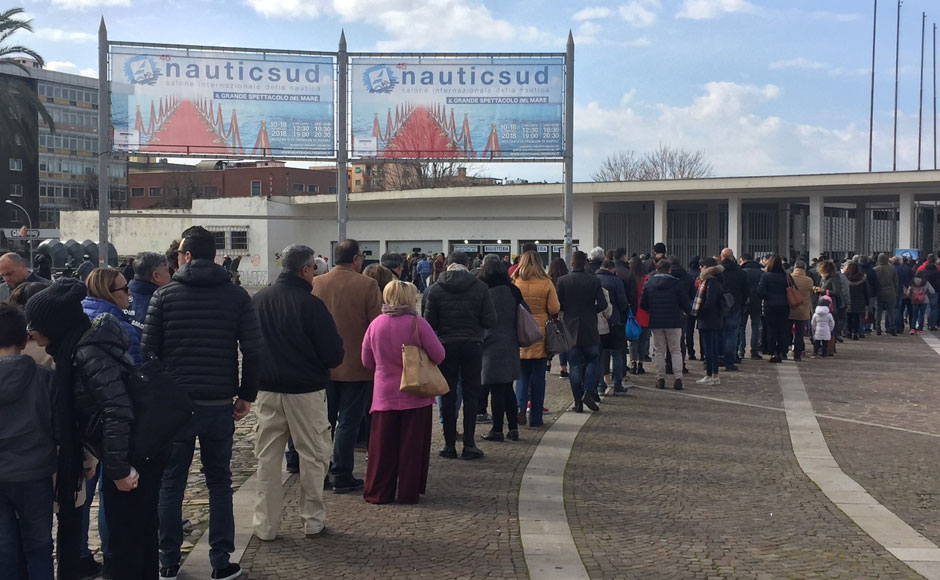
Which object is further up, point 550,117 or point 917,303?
point 550,117

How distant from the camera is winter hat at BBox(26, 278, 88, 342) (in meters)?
4.68

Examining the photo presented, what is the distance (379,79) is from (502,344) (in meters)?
12.0

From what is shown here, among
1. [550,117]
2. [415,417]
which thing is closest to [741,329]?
[550,117]

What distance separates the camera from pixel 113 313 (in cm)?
558

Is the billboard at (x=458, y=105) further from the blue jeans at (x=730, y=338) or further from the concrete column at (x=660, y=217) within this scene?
the concrete column at (x=660, y=217)

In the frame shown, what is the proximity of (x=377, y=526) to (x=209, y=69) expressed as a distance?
1545cm

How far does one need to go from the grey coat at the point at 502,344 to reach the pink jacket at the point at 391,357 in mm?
2010

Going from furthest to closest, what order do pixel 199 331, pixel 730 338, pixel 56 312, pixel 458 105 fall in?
pixel 458 105 < pixel 730 338 < pixel 199 331 < pixel 56 312

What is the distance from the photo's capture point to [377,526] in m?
6.48

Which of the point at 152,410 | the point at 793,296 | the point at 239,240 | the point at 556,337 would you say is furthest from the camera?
the point at 239,240

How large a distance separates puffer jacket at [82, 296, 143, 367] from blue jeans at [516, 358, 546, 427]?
199 inches

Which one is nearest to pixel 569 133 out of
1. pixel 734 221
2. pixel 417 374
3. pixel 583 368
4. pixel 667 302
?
pixel 667 302

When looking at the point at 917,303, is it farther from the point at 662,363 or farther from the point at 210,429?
the point at 210,429

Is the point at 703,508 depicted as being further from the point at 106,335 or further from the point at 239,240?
the point at 239,240
